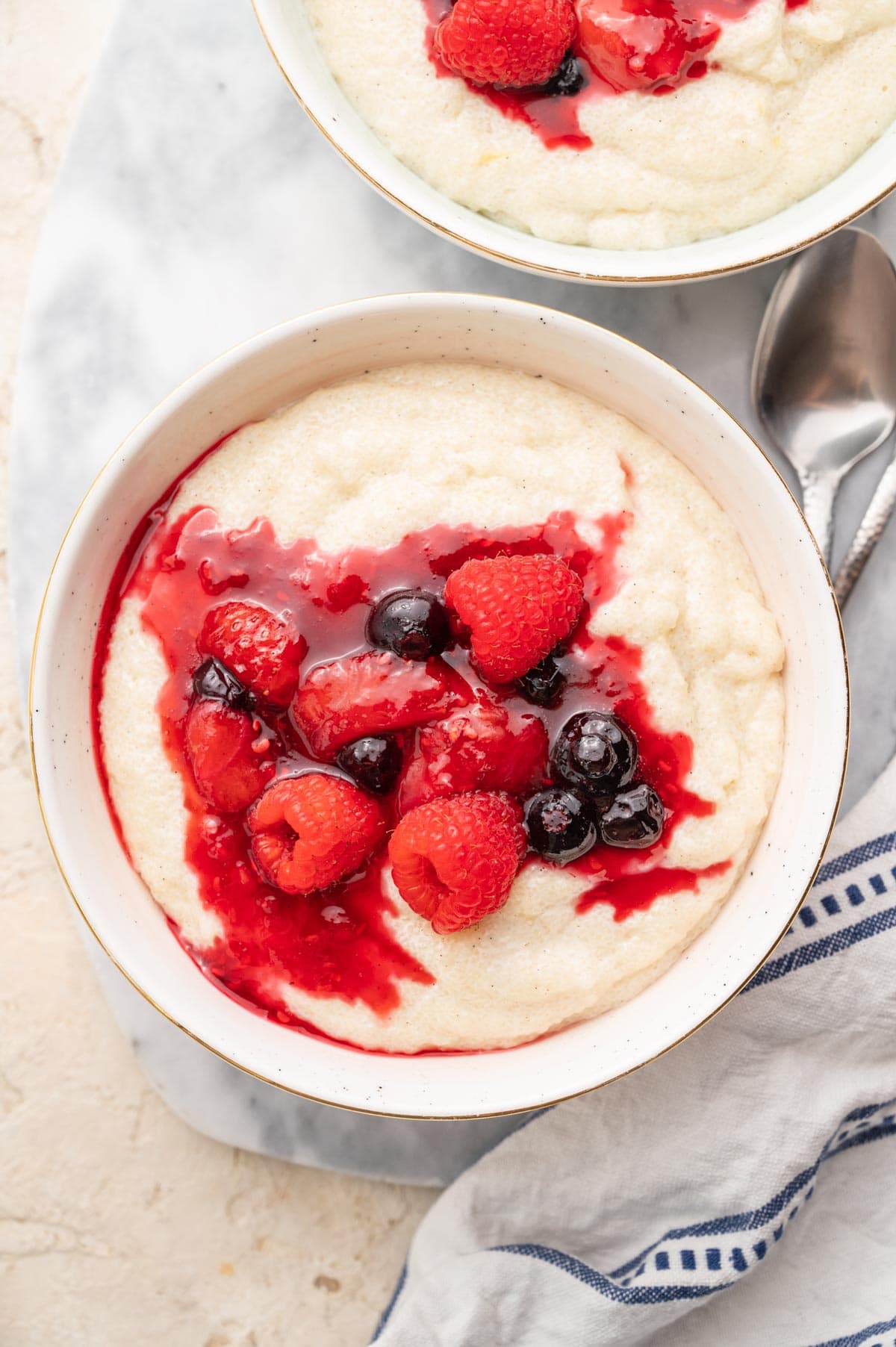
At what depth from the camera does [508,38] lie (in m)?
2.32

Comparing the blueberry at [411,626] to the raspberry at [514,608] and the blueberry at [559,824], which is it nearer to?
the raspberry at [514,608]

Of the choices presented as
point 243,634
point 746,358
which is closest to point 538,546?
point 243,634

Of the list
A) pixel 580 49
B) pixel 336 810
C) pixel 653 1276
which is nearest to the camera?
pixel 336 810

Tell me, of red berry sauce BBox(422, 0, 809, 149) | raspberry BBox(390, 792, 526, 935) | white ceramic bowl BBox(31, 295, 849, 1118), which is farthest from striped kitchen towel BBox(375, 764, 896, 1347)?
red berry sauce BBox(422, 0, 809, 149)

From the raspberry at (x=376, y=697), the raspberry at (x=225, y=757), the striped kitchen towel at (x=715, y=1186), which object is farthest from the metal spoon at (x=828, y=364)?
the raspberry at (x=225, y=757)

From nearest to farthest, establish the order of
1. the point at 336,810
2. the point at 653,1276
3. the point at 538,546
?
1. the point at 336,810
2. the point at 538,546
3. the point at 653,1276

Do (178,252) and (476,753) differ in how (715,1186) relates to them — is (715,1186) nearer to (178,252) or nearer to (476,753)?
(476,753)

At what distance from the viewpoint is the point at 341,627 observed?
2268mm

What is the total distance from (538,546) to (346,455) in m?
0.43

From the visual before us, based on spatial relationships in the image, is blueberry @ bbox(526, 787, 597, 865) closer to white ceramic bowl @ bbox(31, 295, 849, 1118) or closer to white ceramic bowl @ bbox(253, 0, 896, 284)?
white ceramic bowl @ bbox(31, 295, 849, 1118)

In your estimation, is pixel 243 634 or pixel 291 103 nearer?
pixel 243 634

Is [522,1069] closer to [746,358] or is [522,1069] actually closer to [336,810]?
[336,810]

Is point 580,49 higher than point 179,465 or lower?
higher

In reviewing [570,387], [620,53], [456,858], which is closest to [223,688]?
[456,858]
